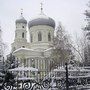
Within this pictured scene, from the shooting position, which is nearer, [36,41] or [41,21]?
[41,21]

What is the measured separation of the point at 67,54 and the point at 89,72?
13.1m

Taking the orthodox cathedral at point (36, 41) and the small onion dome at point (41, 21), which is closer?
the orthodox cathedral at point (36, 41)

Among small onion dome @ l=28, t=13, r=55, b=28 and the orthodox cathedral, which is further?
small onion dome @ l=28, t=13, r=55, b=28

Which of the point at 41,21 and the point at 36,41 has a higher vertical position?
the point at 41,21

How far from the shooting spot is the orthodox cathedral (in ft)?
178

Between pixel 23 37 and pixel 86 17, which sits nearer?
pixel 86 17

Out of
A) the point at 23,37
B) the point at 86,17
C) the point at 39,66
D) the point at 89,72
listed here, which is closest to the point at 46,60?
the point at 39,66

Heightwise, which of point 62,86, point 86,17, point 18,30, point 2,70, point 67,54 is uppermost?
point 18,30

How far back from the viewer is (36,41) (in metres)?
57.8

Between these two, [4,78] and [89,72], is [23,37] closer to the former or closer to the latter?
[89,72]

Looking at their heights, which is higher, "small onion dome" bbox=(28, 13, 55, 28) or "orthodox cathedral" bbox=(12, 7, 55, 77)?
"small onion dome" bbox=(28, 13, 55, 28)

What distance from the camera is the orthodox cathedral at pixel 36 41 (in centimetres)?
5425

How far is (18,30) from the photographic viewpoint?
60.8 metres

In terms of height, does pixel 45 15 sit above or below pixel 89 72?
above
